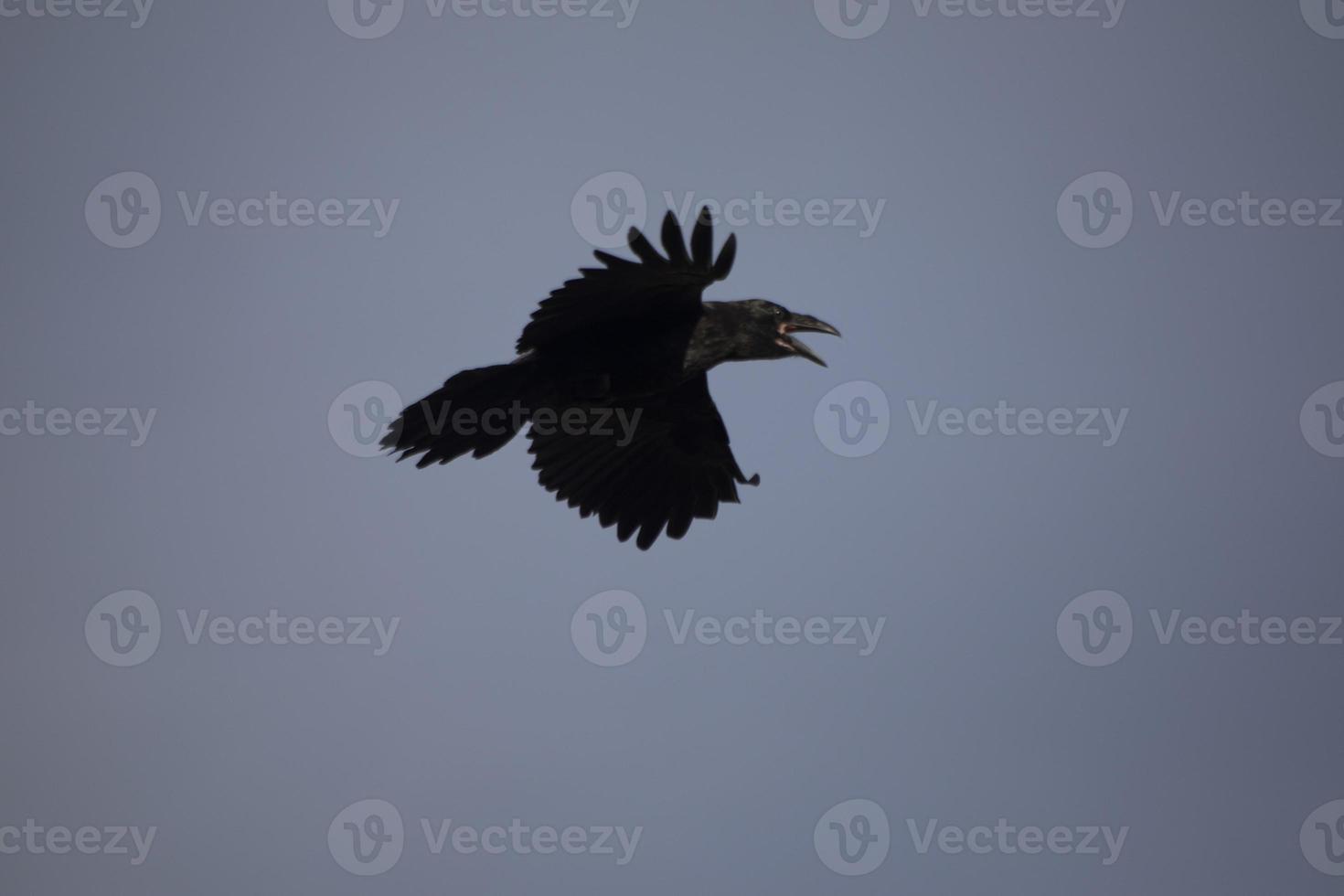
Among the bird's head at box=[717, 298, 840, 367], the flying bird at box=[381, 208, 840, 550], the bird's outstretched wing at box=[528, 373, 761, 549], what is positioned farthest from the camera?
the bird's outstretched wing at box=[528, 373, 761, 549]

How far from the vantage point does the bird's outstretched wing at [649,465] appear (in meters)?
10.6

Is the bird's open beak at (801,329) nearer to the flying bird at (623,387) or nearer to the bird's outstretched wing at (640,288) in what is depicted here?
the flying bird at (623,387)

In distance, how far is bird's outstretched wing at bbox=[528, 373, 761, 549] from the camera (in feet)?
34.9

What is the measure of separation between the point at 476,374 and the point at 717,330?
1605 mm

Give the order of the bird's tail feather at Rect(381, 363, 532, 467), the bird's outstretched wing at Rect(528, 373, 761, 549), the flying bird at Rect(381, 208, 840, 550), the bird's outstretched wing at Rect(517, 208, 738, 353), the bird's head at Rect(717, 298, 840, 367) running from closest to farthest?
the bird's outstretched wing at Rect(517, 208, 738, 353) → the flying bird at Rect(381, 208, 840, 550) → the bird's tail feather at Rect(381, 363, 532, 467) → the bird's head at Rect(717, 298, 840, 367) → the bird's outstretched wing at Rect(528, 373, 761, 549)

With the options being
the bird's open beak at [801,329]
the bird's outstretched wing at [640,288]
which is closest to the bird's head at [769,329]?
the bird's open beak at [801,329]

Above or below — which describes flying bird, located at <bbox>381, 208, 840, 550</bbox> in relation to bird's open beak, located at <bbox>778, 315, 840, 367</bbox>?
below

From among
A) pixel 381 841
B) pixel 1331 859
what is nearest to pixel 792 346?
pixel 381 841

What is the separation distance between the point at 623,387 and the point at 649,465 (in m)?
1.46

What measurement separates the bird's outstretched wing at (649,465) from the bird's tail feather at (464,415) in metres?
1.31

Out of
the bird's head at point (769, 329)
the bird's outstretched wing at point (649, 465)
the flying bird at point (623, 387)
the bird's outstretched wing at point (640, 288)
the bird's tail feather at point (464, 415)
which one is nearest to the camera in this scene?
the bird's outstretched wing at point (640, 288)

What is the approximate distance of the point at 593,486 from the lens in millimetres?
10695

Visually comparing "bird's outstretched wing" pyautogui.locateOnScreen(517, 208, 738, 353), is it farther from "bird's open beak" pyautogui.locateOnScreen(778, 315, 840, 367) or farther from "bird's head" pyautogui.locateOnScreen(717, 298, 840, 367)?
"bird's open beak" pyautogui.locateOnScreen(778, 315, 840, 367)

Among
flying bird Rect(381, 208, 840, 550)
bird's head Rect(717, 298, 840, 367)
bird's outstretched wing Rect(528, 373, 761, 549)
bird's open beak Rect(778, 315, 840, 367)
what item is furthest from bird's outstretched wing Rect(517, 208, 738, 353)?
bird's outstretched wing Rect(528, 373, 761, 549)
